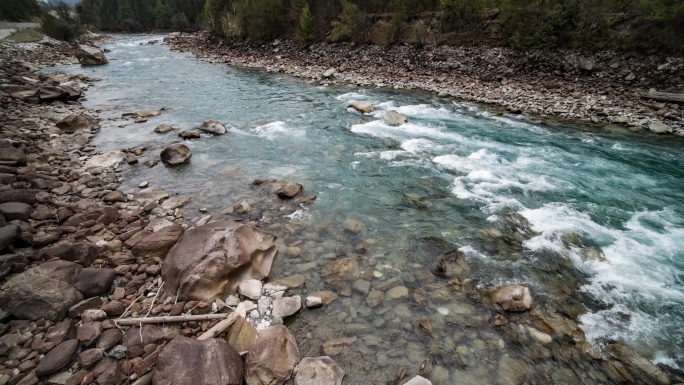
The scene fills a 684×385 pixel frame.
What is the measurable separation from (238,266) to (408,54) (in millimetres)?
25732

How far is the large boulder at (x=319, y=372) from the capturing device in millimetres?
3699

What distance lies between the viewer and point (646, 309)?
Result: 4.84m

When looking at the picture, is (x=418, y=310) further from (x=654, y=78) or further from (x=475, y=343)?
(x=654, y=78)

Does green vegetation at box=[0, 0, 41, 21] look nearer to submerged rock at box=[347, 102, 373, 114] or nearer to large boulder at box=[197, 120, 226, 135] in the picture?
large boulder at box=[197, 120, 226, 135]

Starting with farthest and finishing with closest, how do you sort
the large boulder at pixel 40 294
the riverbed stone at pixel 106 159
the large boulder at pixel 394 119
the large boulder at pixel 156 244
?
the large boulder at pixel 394 119
the riverbed stone at pixel 106 159
the large boulder at pixel 156 244
the large boulder at pixel 40 294

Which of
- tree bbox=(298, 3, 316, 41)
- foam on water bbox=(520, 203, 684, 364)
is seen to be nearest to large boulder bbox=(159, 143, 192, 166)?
foam on water bbox=(520, 203, 684, 364)

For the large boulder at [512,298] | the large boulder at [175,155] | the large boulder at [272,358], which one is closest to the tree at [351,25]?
the large boulder at [175,155]

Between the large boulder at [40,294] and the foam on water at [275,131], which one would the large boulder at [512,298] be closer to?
the large boulder at [40,294]

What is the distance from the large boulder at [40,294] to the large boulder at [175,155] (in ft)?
17.5

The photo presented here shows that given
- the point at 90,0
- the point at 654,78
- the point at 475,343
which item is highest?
the point at 90,0

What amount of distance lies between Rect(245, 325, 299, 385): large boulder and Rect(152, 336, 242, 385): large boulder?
16 centimetres

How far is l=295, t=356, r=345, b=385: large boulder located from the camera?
370 centimetres

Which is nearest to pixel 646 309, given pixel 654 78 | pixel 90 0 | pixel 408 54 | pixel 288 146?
pixel 288 146

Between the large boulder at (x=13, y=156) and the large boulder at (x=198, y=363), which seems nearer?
the large boulder at (x=198, y=363)
